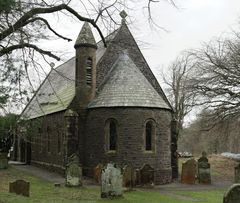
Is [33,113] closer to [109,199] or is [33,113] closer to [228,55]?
[228,55]

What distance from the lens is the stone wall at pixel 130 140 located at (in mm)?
23531

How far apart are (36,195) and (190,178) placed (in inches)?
412

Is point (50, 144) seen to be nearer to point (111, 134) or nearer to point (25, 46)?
point (111, 134)

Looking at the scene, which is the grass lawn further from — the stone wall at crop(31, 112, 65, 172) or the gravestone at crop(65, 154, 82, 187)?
the stone wall at crop(31, 112, 65, 172)

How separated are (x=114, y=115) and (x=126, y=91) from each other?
158 cm

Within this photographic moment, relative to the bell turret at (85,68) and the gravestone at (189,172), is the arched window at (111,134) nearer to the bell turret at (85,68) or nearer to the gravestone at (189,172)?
the bell turret at (85,68)

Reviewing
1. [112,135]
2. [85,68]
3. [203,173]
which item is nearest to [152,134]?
[112,135]

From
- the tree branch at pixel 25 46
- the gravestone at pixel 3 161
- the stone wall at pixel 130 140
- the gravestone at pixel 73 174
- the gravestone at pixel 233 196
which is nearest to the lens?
the gravestone at pixel 233 196

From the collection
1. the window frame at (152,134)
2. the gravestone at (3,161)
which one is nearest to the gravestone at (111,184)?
the window frame at (152,134)

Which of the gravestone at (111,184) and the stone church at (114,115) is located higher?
the stone church at (114,115)

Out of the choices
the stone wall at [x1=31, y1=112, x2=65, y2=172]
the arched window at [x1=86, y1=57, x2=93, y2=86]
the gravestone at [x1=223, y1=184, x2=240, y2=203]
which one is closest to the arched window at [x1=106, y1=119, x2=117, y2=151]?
the arched window at [x1=86, y1=57, x2=93, y2=86]

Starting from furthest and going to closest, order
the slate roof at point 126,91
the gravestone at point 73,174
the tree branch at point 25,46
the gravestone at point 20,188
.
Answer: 1. the slate roof at point 126,91
2. the gravestone at point 73,174
3. the gravestone at point 20,188
4. the tree branch at point 25,46

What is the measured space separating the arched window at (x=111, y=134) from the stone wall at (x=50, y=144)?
383cm

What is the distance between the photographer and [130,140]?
2353 centimetres
